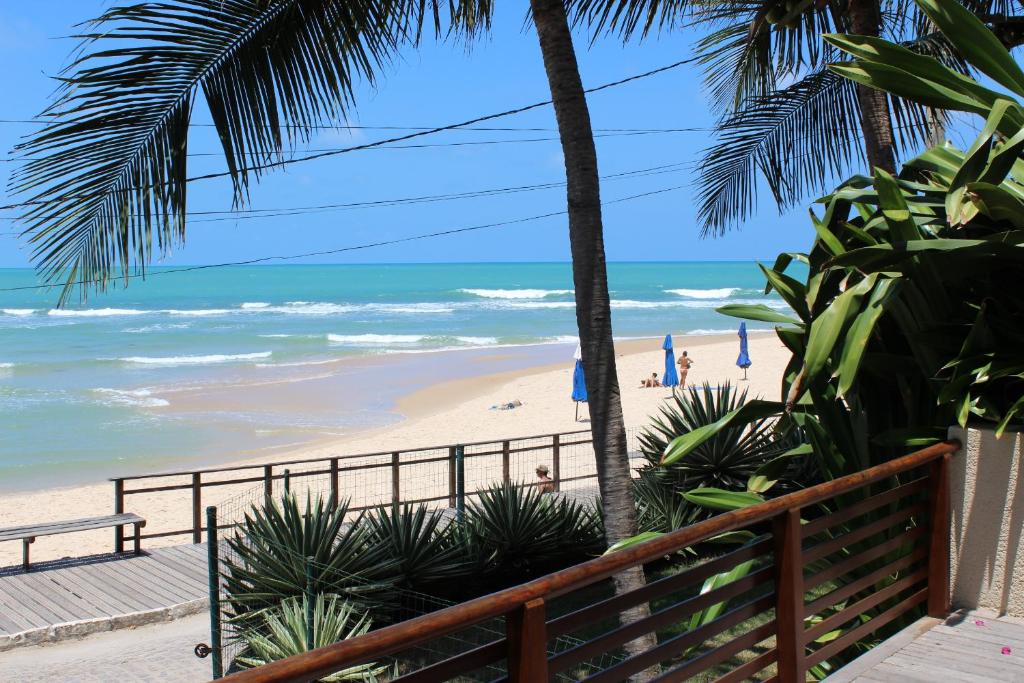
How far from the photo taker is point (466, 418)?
24.9m

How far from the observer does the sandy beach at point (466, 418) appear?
15.3 m

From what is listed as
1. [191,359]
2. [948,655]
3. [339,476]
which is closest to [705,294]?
[191,359]

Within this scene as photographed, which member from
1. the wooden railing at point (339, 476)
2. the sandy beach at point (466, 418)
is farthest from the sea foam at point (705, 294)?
the wooden railing at point (339, 476)

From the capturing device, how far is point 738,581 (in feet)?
10.6

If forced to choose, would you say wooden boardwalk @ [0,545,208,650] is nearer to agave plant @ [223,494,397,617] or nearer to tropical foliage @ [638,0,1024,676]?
agave plant @ [223,494,397,617]

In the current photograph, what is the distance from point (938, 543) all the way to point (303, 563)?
4.43 m

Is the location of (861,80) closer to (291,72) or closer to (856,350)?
(856,350)

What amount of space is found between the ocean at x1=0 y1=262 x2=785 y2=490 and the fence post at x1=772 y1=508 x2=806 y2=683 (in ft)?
10.4

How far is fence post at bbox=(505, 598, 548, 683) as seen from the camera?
244 centimetres

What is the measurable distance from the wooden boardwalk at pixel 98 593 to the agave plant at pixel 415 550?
306 centimetres

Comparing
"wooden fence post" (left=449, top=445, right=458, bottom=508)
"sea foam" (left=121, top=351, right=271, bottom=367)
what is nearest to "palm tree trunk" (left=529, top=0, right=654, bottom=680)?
"wooden fence post" (left=449, top=445, right=458, bottom=508)

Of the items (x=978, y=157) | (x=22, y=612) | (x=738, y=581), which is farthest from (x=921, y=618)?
(x=22, y=612)

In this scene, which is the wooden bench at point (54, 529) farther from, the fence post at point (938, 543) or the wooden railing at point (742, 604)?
the fence post at point (938, 543)

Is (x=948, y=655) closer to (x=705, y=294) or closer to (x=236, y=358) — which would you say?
(x=236, y=358)
